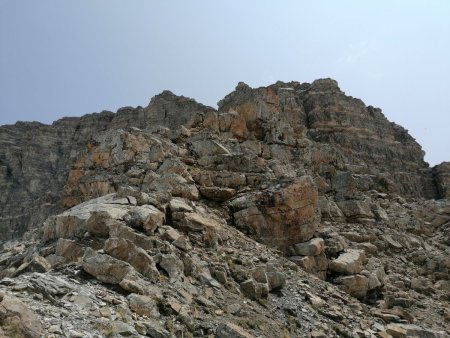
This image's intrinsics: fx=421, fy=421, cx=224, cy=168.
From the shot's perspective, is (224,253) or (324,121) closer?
(224,253)

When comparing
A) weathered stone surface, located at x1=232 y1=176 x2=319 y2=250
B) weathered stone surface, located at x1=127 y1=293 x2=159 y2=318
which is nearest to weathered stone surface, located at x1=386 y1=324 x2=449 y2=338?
weathered stone surface, located at x1=232 y1=176 x2=319 y2=250

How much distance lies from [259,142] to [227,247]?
574 inches

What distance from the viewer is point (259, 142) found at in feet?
101

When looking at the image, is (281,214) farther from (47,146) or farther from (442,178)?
(47,146)

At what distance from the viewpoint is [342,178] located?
110ft

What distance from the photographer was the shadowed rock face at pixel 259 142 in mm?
31016

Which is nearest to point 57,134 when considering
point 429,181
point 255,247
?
point 429,181

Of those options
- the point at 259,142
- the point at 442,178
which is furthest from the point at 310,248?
the point at 442,178

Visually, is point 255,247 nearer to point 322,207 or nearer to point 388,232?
point 322,207

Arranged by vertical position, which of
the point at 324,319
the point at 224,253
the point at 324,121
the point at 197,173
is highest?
the point at 324,121

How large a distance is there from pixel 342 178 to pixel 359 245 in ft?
29.3

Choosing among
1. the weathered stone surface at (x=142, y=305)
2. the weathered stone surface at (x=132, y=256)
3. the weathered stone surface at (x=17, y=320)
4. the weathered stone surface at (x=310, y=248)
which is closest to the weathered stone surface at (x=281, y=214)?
the weathered stone surface at (x=310, y=248)

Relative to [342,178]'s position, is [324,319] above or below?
below

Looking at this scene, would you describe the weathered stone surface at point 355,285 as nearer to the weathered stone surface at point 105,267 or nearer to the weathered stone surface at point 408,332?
the weathered stone surface at point 408,332
